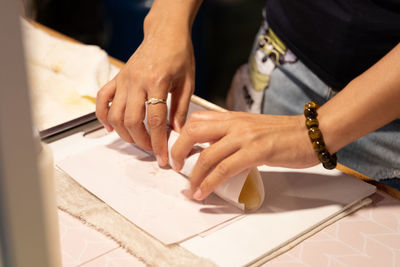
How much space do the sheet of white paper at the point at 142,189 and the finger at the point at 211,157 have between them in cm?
4

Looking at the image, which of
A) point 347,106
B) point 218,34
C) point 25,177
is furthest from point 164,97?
point 218,34

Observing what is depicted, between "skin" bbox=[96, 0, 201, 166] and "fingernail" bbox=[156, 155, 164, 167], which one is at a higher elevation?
"skin" bbox=[96, 0, 201, 166]

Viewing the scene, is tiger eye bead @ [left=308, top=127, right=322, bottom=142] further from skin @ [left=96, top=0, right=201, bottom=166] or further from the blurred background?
the blurred background

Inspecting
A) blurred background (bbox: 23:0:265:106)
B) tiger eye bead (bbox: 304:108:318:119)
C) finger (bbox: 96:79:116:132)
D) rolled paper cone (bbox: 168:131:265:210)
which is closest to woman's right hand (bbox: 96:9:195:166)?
finger (bbox: 96:79:116:132)

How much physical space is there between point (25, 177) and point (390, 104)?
59 cm

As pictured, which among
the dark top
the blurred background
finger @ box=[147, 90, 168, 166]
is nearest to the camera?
finger @ box=[147, 90, 168, 166]

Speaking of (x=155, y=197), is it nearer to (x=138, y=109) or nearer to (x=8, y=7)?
(x=138, y=109)

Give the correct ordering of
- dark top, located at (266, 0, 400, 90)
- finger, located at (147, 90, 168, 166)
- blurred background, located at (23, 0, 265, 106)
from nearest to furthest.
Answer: finger, located at (147, 90, 168, 166) < dark top, located at (266, 0, 400, 90) < blurred background, located at (23, 0, 265, 106)

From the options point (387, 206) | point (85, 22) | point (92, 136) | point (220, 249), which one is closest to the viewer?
point (220, 249)

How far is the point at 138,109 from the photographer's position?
33.5 inches

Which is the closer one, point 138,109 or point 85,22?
point 138,109

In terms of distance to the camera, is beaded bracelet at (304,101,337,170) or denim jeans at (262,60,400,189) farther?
denim jeans at (262,60,400,189)

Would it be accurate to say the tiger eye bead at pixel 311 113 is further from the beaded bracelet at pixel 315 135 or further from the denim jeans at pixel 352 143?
the denim jeans at pixel 352 143

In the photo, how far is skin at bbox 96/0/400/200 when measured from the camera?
2.44ft
